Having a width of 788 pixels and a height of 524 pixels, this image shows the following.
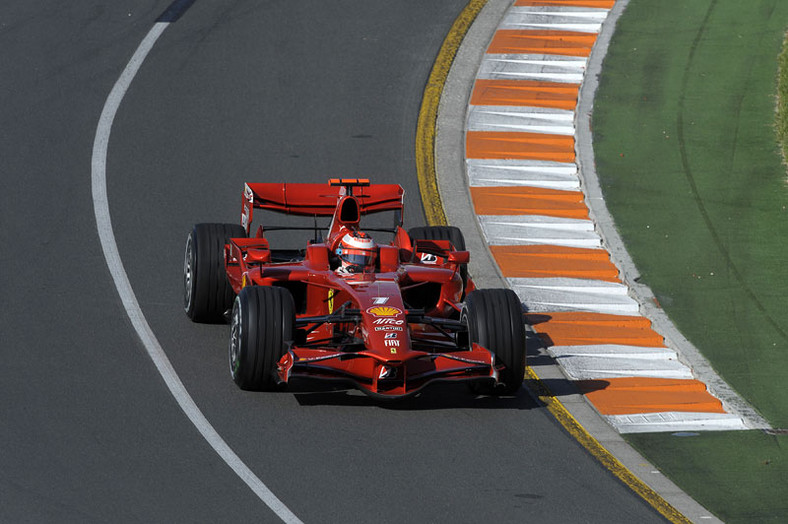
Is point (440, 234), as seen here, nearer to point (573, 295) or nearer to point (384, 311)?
point (573, 295)

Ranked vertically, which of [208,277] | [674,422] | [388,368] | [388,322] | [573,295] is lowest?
[674,422]

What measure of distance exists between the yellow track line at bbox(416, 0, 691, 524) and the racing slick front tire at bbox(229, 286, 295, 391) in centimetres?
268

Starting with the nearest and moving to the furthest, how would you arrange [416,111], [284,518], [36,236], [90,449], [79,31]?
1. [284,518]
2. [90,449]
3. [36,236]
4. [416,111]
5. [79,31]

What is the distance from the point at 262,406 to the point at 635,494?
3400 mm

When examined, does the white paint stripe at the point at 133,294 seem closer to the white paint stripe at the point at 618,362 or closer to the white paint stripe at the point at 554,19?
the white paint stripe at the point at 618,362

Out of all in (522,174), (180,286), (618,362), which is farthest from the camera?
(522,174)

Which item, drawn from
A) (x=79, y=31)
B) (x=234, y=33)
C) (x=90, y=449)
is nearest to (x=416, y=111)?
(x=234, y=33)

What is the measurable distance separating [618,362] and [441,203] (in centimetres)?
425

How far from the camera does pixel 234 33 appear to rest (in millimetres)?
21859

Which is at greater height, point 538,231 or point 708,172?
point 708,172

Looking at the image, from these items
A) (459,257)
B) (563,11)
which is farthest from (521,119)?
(459,257)

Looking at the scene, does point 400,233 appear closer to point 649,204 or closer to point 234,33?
point 649,204

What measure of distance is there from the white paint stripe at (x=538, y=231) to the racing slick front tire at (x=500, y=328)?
4.22 meters

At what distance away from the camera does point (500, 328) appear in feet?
40.7
